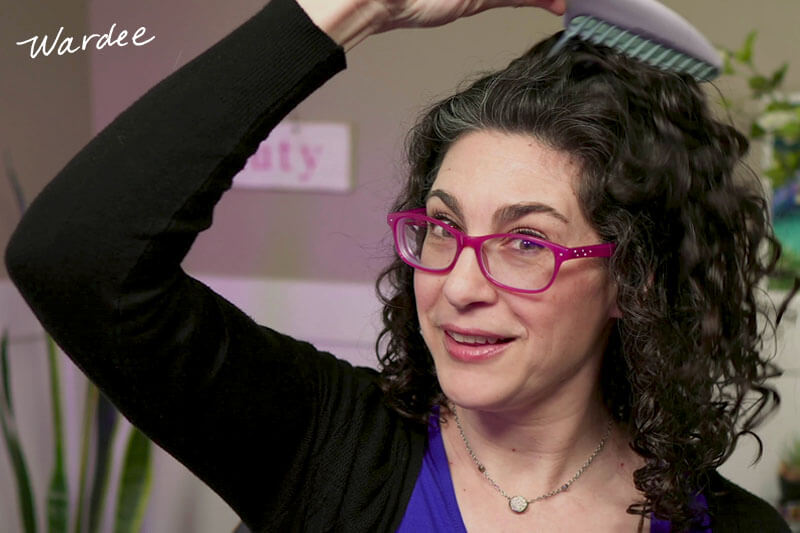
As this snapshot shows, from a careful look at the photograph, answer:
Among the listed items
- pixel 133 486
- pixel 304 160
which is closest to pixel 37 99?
pixel 304 160

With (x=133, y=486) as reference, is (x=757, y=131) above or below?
above

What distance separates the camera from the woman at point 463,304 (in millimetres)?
1054

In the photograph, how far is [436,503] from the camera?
138cm

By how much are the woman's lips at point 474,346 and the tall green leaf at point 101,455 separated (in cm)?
152

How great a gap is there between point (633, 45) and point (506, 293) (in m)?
0.44

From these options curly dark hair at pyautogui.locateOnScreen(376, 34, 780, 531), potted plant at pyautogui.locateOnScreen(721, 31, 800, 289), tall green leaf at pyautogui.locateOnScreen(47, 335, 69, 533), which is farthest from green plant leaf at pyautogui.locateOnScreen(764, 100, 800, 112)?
tall green leaf at pyautogui.locateOnScreen(47, 335, 69, 533)

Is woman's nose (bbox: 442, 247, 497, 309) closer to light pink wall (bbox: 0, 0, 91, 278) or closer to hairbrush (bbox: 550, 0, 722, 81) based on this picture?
hairbrush (bbox: 550, 0, 722, 81)

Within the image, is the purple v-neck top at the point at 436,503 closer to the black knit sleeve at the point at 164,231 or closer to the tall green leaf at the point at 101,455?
the black knit sleeve at the point at 164,231

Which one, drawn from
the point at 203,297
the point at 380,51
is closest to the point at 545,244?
the point at 203,297

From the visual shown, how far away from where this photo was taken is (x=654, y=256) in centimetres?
138

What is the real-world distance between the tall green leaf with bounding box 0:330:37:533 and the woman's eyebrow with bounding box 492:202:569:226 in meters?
1.57

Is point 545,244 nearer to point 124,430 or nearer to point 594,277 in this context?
point 594,277

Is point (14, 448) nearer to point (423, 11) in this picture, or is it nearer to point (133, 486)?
point (133, 486)

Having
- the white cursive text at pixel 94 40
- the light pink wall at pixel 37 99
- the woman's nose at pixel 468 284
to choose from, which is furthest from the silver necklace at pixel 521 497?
the white cursive text at pixel 94 40
